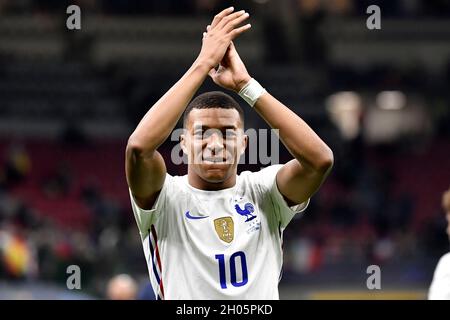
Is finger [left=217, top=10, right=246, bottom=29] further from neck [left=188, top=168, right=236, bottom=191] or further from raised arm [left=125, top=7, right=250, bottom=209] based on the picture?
neck [left=188, top=168, right=236, bottom=191]

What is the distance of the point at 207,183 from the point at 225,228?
0.23 meters

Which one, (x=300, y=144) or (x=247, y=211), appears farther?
(x=247, y=211)

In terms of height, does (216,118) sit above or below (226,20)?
below

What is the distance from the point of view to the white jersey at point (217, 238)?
12.9ft

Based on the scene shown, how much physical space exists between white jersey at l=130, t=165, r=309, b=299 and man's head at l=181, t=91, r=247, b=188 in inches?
4.7

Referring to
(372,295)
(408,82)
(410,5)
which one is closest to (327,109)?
(408,82)

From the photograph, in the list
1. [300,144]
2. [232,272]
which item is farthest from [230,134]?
[232,272]

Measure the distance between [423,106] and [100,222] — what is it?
10.6 metres

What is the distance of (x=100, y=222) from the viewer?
1816cm

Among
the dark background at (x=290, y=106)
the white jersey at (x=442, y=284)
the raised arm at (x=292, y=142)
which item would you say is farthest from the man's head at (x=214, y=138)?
the dark background at (x=290, y=106)

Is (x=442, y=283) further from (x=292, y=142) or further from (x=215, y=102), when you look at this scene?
(x=215, y=102)

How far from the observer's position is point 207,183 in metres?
4.12

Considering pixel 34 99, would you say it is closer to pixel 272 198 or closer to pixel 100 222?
pixel 100 222

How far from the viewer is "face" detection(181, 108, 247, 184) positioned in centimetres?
399
